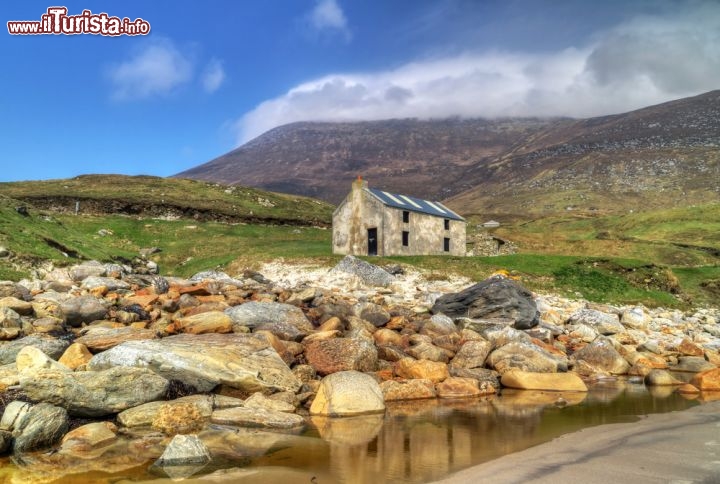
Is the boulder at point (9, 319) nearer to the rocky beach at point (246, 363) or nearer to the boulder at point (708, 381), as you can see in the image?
the rocky beach at point (246, 363)

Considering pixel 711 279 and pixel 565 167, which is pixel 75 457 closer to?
pixel 711 279

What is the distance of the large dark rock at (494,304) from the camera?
62.0ft

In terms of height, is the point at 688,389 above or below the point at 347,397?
below

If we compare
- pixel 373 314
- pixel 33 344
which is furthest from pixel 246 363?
pixel 373 314

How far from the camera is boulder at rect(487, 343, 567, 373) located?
13766 millimetres

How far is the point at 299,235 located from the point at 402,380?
44.7 meters

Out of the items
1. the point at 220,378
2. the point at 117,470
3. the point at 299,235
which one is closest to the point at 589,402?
the point at 220,378

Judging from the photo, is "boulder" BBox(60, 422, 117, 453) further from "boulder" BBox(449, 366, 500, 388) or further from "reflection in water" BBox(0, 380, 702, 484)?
"boulder" BBox(449, 366, 500, 388)

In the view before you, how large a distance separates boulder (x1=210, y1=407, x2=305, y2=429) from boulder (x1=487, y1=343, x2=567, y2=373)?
687 centimetres

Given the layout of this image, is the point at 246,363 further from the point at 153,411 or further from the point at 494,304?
the point at 494,304

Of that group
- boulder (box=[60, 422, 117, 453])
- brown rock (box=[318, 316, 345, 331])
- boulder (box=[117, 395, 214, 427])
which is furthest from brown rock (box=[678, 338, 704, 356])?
boulder (box=[60, 422, 117, 453])

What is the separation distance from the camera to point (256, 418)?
9.08 metres

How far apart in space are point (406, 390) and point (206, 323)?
574 centimetres

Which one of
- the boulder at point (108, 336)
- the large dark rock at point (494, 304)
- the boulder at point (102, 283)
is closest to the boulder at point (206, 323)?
the boulder at point (108, 336)
